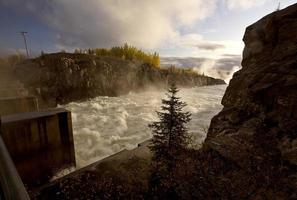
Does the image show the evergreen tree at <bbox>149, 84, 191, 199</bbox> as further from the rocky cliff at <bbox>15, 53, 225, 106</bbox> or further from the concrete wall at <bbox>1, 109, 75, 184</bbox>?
the rocky cliff at <bbox>15, 53, 225, 106</bbox>

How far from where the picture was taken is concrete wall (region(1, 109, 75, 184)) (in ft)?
32.9

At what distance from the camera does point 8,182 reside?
194cm

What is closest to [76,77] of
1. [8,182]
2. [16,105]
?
[16,105]

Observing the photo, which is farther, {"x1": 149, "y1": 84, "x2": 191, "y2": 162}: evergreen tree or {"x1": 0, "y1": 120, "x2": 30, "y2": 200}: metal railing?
{"x1": 149, "y1": 84, "x2": 191, "y2": 162}: evergreen tree

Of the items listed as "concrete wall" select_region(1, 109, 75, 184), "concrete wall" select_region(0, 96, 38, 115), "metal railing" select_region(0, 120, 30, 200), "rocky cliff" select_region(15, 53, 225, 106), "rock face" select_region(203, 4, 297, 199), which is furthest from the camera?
"rocky cliff" select_region(15, 53, 225, 106)

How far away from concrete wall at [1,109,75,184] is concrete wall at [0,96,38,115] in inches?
202

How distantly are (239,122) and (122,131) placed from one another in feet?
52.7

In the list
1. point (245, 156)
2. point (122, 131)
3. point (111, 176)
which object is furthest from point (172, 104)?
point (122, 131)

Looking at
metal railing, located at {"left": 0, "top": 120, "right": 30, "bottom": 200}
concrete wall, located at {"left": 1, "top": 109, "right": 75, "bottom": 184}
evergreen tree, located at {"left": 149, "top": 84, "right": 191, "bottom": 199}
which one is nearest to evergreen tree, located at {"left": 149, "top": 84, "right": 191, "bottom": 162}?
evergreen tree, located at {"left": 149, "top": 84, "right": 191, "bottom": 199}

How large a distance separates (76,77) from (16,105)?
97.8 ft

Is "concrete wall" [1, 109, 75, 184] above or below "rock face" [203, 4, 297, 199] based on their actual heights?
below

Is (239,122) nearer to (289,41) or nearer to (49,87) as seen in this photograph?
(289,41)

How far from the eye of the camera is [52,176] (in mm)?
11602

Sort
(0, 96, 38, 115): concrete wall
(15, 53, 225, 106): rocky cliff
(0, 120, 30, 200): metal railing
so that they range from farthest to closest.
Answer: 1. (15, 53, 225, 106): rocky cliff
2. (0, 96, 38, 115): concrete wall
3. (0, 120, 30, 200): metal railing
